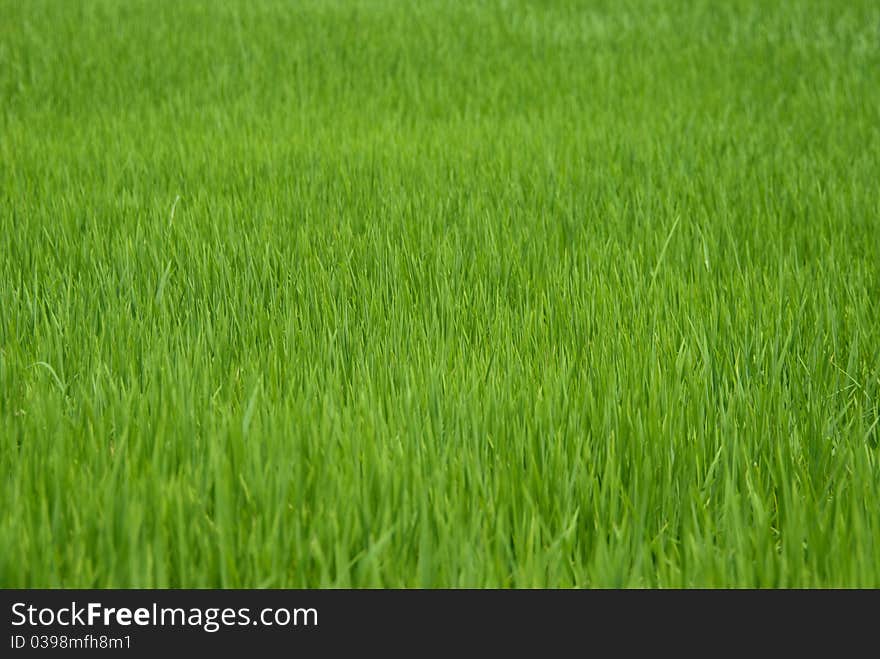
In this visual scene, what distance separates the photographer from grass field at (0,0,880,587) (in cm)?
123

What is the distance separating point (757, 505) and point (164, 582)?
826 millimetres

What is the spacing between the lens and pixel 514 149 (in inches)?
153

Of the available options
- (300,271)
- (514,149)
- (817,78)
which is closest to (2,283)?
(300,271)

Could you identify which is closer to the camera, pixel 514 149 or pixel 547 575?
pixel 547 575

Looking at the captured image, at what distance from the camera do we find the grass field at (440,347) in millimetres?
1234

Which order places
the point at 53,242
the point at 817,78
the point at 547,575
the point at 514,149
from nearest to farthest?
the point at 547,575, the point at 53,242, the point at 514,149, the point at 817,78

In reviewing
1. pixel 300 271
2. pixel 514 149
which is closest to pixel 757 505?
pixel 300 271

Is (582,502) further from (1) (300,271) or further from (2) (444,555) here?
(1) (300,271)

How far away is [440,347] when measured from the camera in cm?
185
